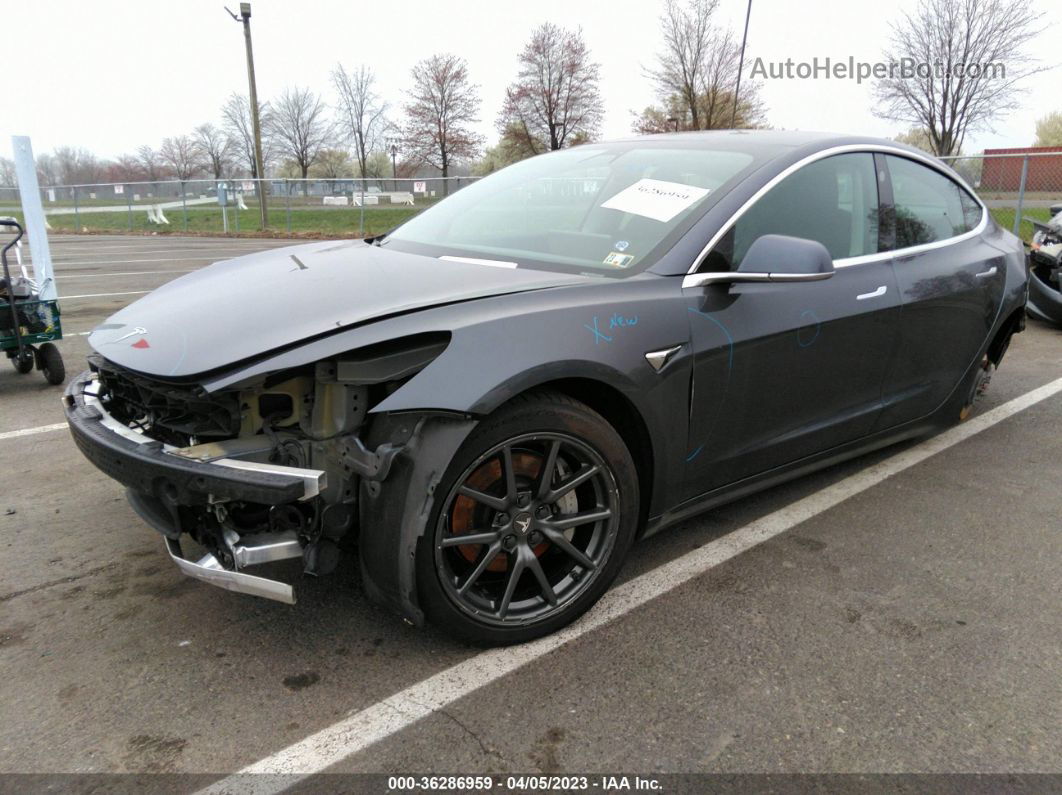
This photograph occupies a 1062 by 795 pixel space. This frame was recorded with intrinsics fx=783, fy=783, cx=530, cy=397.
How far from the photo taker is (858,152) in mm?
3361

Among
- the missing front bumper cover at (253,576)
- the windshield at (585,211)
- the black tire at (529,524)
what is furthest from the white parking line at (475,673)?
the windshield at (585,211)

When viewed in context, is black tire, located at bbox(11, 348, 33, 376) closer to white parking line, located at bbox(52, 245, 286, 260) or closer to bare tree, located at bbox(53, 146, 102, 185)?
white parking line, located at bbox(52, 245, 286, 260)

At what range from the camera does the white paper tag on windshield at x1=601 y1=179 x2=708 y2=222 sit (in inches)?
112

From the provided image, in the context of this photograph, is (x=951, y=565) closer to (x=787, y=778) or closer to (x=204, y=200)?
(x=787, y=778)

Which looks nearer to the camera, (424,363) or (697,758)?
(697,758)

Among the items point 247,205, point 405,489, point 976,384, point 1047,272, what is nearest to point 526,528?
point 405,489

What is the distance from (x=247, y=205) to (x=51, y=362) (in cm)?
2367

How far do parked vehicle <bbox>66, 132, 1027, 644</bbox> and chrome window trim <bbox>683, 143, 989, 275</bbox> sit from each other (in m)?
0.01

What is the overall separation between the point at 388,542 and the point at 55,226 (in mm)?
31768

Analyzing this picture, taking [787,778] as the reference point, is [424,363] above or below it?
above

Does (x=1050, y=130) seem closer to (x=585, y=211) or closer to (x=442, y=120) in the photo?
(x=442, y=120)

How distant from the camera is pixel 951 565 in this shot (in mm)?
2975

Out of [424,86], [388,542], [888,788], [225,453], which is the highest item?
[424,86]

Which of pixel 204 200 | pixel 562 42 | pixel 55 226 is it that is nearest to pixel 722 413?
pixel 204 200
